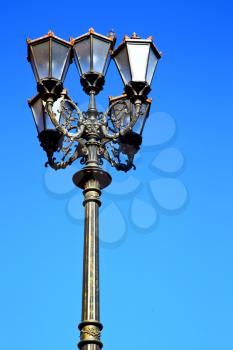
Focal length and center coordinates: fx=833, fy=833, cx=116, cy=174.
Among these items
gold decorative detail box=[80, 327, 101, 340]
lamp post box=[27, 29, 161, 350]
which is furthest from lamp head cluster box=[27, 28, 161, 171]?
gold decorative detail box=[80, 327, 101, 340]

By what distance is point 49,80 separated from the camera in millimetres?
9312

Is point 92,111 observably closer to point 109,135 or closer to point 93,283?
A: point 109,135

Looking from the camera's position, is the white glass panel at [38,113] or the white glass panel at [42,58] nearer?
the white glass panel at [42,58]

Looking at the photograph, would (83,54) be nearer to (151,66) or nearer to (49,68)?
(49,68)

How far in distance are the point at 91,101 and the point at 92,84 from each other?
20 centimetres

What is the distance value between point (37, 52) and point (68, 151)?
1.18m

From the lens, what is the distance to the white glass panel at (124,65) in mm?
9500

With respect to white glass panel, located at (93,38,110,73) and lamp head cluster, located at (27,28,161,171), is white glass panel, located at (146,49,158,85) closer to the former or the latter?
lamp head cluster, located at (27,28,161,171)

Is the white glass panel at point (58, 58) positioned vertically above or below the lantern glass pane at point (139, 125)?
above

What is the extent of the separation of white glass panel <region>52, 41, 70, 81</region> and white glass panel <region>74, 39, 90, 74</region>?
205mm

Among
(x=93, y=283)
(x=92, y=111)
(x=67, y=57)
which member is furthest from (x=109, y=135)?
(x=93, y=283)

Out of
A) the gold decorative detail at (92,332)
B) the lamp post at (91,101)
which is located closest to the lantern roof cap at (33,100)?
the lamp post at (91,101)

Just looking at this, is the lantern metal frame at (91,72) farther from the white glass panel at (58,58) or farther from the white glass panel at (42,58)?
the white glass panel at (42,58)

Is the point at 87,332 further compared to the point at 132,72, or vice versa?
the point at 132,72
